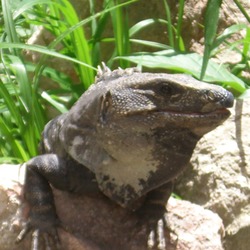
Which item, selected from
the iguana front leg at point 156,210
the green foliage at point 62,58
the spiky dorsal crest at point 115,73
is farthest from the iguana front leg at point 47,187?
the green foliage at point 62,58

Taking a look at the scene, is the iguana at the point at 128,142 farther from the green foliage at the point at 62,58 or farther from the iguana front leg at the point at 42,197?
the green foliage at the point at 62,58

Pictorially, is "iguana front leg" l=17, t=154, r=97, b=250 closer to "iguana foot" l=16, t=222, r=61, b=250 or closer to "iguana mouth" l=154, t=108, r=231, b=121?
"iguana foot" l=16, t=222, r=61, b=250

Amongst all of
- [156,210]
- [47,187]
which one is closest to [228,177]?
[156,210]

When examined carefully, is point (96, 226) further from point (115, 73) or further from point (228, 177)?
point (228, 177)

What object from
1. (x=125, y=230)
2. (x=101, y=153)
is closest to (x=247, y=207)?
(x=125, y=230)

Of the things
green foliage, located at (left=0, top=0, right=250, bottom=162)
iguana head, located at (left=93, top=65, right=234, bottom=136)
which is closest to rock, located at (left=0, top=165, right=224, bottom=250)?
iguana head, located at (left=93, top=65, right=234, bottom=136)
